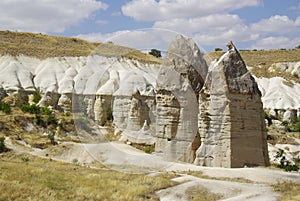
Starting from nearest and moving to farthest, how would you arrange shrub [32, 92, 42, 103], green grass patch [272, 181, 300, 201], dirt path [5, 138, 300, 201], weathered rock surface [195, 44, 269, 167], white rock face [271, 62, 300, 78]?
green grass patch [272, 181, 300, 201], dirt path [5, 138, 300, 201], weathered rock surface [195, 44, 269, 167], shrub [32, 92, 42, 103], white rock face [271, 62, 300, 78]

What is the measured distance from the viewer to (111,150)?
640 inches

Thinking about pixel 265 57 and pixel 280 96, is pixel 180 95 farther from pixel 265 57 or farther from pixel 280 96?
pixel 265 57

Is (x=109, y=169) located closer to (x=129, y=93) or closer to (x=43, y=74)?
(x=129, y=93)

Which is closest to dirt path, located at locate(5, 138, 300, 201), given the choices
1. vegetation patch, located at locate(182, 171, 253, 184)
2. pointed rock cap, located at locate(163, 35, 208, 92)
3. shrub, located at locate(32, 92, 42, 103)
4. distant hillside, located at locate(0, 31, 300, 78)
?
vegetation patch, located at locate(182, 171, 253, 184)

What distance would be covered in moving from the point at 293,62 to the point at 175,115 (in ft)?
165

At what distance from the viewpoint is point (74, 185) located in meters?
11.4

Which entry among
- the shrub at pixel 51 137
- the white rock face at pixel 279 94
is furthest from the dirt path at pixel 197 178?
the white rock face at pixel 279 94

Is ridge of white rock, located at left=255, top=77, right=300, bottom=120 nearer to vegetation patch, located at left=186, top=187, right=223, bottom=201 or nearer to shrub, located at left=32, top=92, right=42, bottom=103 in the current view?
shrub, located at left=32, top=92, right=42, bottom=103

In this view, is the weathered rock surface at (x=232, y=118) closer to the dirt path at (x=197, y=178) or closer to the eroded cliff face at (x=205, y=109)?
the eroded cliff face at (x=205, y=109)

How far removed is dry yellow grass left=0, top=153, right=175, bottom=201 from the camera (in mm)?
10016

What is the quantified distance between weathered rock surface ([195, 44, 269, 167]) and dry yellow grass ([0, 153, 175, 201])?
2.50 metres

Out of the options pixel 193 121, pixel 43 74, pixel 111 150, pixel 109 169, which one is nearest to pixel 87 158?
pixel 111 150

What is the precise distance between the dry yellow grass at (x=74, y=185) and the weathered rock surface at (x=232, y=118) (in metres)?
2.50

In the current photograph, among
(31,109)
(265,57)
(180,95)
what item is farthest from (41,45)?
(180,95)
